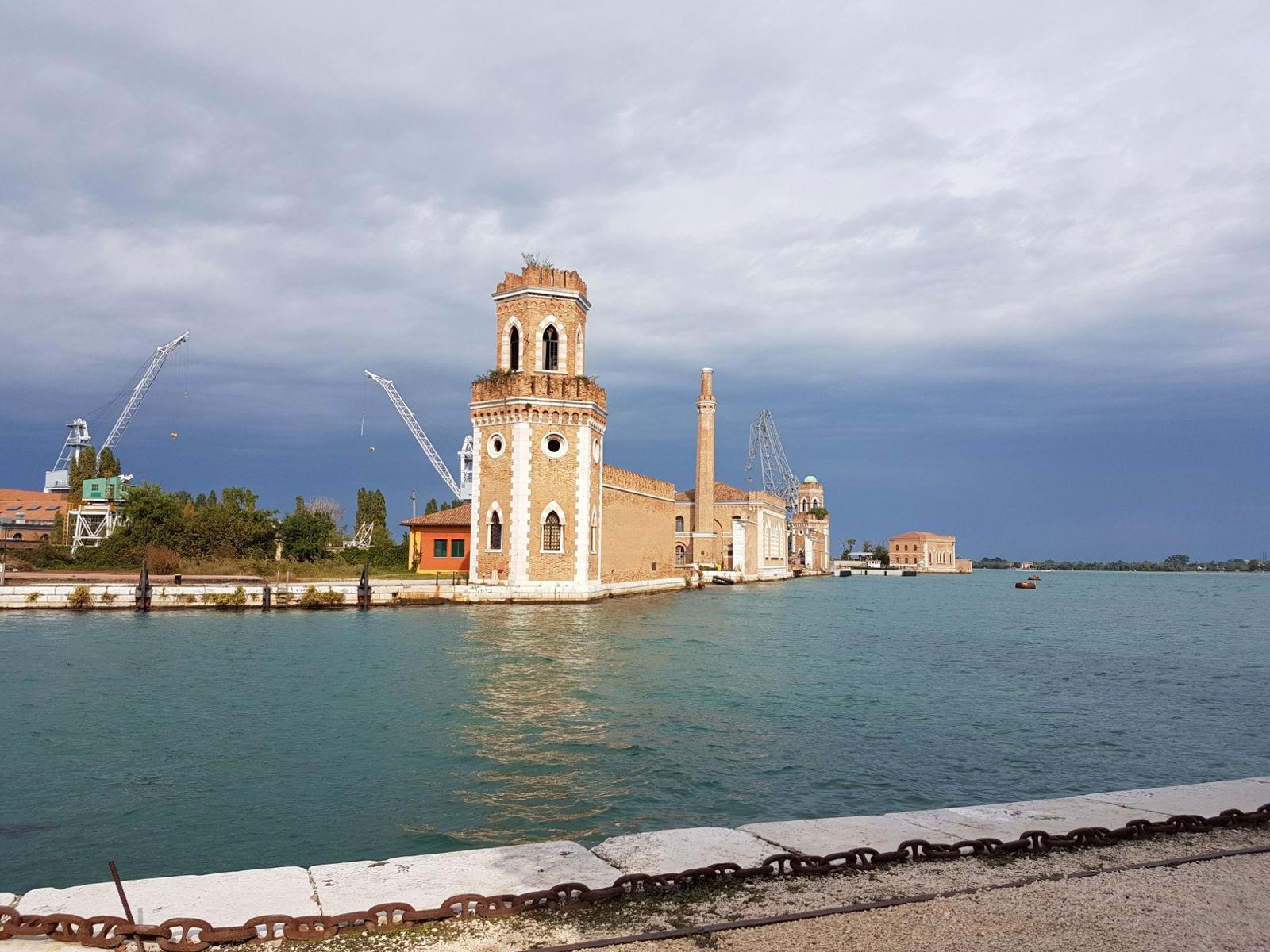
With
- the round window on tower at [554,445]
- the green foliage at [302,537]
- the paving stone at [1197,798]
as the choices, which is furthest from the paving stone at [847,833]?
the green foliage at [302,537]

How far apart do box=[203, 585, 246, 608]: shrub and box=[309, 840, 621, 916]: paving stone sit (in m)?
31.2

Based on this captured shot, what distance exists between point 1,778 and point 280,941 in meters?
8.34

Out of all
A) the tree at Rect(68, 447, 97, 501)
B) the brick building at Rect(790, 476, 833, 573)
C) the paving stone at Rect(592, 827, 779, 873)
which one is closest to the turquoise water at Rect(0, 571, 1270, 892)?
the paving stone at Rect(592, 827, 779, 873)

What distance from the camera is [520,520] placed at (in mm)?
35938

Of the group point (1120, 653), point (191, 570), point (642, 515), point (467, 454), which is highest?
point (467, 454)

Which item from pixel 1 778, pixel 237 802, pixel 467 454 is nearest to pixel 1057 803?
pixel 237 802

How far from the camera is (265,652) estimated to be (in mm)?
21312

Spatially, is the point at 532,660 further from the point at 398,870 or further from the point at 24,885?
the point at 398,870

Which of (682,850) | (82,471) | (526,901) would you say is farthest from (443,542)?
(526,901)

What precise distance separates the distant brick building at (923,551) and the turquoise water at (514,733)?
145 m

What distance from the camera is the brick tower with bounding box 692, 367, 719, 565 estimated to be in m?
81.1

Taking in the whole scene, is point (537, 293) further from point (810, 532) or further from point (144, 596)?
point (810, 532)

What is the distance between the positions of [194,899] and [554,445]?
32.8 m

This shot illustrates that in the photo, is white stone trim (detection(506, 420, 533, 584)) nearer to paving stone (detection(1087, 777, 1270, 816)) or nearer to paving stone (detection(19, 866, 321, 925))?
paving stone (detection(1087, 777, 1270, 816))
